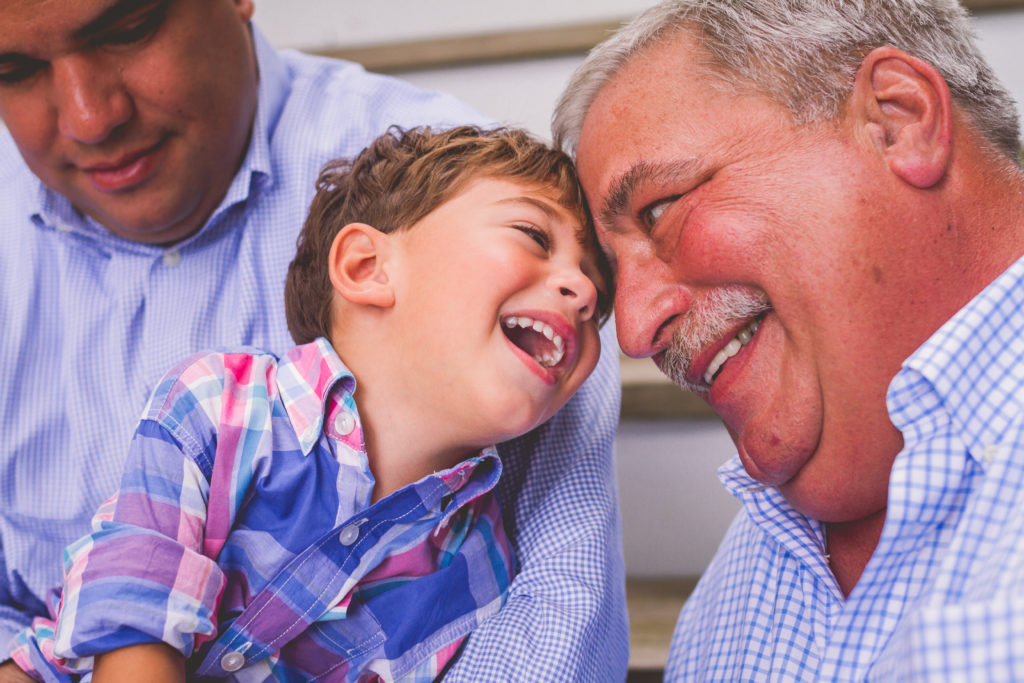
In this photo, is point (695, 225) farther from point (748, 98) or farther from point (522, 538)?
point (522, 538)

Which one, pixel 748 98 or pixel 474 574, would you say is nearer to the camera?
pixel 748 98

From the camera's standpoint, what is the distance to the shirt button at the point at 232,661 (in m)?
1.03

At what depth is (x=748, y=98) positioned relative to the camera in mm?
1027

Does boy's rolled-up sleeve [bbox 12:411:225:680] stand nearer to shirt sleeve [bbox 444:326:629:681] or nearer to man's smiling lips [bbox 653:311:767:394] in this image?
shirt sleeve [bbox 444:326:629:681]

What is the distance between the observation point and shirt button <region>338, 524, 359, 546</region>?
107 centimetres

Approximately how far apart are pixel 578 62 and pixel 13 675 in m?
1.78

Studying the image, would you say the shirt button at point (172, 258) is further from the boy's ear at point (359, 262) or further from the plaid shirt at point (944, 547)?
the plaid shirt at point (944, 547)

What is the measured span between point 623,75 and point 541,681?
802mm

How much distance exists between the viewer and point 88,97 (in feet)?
4.37

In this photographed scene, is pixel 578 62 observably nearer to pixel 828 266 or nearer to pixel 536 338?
pixel 536 338

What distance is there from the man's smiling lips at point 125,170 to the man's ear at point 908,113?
1.12 metres

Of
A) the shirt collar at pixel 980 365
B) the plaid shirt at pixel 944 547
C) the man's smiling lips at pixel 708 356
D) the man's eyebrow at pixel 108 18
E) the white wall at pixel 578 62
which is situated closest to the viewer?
the plaid shirt at pixel 944 547

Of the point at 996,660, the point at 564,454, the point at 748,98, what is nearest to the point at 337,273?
the point at 564,454

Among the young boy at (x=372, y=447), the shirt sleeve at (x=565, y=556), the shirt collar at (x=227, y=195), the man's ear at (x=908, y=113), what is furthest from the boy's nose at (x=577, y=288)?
the shirt collar at (x=227, y=195)
